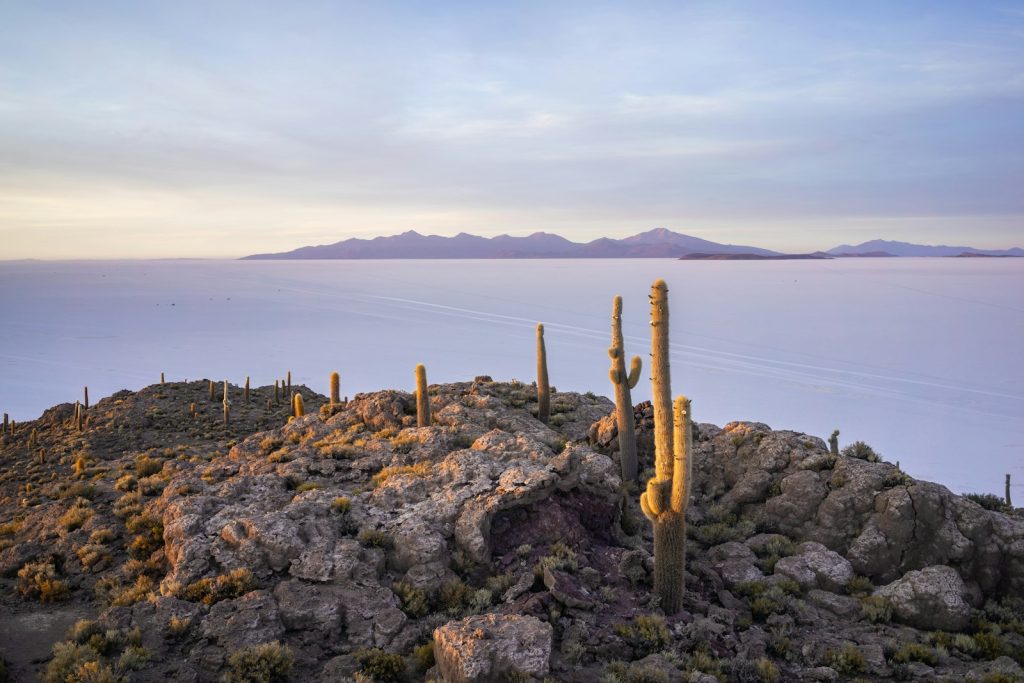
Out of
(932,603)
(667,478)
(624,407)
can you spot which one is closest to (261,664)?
(667,478)

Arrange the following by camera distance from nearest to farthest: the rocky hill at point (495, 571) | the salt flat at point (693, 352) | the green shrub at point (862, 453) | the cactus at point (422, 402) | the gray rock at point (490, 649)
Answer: the gray rock at point (490, 649)
the rocky hill at point (495, 571)
the green shrub at point (862, 453)
the cactus at point (422, 402)
the salt flat at point (693, 352)

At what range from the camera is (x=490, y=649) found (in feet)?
32.4

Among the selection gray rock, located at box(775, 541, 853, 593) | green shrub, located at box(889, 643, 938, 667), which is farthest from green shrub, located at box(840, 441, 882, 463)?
green shrub, located at box(889, 643, 938, 667)

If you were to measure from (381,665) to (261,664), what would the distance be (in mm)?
1970

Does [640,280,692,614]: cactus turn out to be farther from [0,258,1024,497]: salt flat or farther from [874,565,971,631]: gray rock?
[0,258,1024,497]: salt flat

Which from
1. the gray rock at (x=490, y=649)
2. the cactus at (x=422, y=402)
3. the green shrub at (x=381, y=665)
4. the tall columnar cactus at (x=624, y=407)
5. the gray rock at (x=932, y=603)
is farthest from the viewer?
the cactus at (x=422, y=402)

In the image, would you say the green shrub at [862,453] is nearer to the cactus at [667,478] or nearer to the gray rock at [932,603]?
the gray rock at [932,603]

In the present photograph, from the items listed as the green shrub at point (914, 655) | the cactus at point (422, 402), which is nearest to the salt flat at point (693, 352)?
the cactus at point (422, 402)

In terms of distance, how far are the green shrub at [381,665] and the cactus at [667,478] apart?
18.5 ft

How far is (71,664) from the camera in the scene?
1014 cm

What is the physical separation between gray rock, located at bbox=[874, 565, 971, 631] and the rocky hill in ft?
0.14

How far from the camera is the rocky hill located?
424 inches

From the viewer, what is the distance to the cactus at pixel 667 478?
12.8 metres

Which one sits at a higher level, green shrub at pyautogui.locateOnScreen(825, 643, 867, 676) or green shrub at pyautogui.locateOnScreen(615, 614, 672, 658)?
green shrub at pyautogui.locateOnScreen(615, 614, 672, 658)
